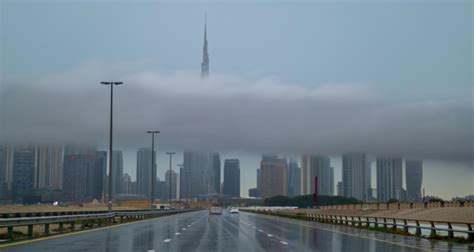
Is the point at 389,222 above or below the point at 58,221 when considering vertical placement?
below

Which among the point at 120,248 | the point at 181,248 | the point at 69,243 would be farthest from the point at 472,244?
the point at 69,243

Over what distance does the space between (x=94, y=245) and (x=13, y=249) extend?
3948 mm

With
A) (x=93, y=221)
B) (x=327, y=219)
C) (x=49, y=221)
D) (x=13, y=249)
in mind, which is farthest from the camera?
(x=327, y=219)

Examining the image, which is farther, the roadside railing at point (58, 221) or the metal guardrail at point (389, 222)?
the metal guardrail at point (389, 222)

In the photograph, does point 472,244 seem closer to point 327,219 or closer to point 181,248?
point 181,248

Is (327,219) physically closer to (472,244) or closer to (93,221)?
(93,221)

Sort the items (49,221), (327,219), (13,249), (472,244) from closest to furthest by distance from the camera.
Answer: (13,249) < (472,244) < (49,221) < (327,219)

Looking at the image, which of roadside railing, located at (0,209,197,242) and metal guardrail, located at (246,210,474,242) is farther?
metal guardrail, located at (246,210,474,242)

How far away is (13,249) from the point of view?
23.8 metres

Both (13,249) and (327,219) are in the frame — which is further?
(327,219)

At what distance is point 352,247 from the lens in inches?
1108

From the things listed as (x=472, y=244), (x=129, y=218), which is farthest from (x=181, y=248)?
(x=129, y=218)

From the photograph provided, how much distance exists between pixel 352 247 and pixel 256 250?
4894 millimetres

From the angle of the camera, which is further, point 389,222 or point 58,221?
point 389,222
